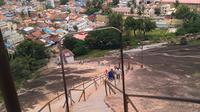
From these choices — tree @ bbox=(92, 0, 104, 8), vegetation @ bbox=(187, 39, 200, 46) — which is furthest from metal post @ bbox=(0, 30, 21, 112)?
tree @ bbox=(92, 0, 104, 8)

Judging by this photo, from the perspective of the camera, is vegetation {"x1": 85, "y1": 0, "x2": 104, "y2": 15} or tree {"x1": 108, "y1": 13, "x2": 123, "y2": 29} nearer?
tree {"x1": 108, "y1": 13, "x2": 123, "y2": 29}

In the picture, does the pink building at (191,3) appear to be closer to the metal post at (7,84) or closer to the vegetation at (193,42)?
the vegetation at (193,42)

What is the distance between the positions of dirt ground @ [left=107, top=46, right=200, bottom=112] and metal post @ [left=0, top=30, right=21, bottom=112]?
→ 7776 millimetres

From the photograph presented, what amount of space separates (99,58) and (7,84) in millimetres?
28805

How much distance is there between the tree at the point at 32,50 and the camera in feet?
108

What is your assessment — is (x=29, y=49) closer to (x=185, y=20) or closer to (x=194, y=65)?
(x=194, y=65)

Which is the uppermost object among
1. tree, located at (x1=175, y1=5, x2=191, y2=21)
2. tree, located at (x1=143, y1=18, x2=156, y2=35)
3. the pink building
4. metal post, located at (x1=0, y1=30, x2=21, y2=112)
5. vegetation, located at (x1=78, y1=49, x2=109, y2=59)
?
metal post, located at (x1=0, y1=30, x2=21, y2=112)

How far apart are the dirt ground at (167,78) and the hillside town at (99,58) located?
37 mm

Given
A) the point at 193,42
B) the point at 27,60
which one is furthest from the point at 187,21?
the point at 27,60

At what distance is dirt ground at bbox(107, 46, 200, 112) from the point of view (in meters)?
11.2

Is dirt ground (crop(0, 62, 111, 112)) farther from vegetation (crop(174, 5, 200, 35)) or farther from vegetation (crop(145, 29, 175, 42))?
vegetation (crop(174, 5, 200, 35))

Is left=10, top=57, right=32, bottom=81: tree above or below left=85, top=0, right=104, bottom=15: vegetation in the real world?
below

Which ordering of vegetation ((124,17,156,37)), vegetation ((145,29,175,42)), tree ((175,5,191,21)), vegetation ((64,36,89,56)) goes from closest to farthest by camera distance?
vegetation ((64,36,89,56)), vegetation ((145,29,175,42)), vegetation ((124,17,156,37)), tree ((175,5,191,21))

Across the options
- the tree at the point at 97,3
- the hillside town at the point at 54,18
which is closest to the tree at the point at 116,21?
the hillside town at the point at 54,18
